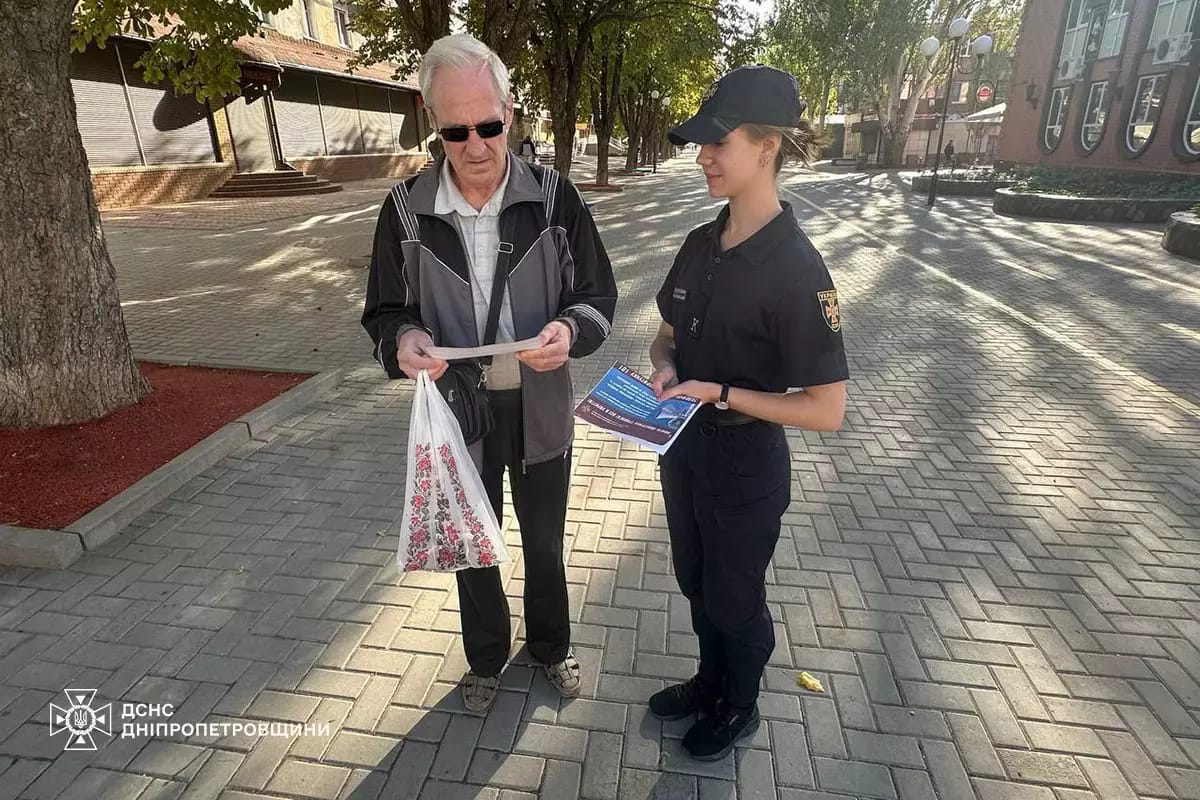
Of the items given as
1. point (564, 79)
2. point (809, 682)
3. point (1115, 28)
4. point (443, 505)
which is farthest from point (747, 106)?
point (1115, 28)

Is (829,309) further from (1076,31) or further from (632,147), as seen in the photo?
(632,147)

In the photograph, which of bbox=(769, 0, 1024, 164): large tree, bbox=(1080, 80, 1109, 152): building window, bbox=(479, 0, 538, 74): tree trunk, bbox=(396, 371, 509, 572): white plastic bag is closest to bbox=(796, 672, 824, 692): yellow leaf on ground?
bbox=(396, 371, 509, 572): white plastic bag

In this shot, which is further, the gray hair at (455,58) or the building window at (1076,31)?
the building window at (1076,31)

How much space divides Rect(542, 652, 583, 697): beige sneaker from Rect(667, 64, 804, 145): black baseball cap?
210cm

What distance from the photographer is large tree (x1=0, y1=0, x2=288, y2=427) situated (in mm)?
4105

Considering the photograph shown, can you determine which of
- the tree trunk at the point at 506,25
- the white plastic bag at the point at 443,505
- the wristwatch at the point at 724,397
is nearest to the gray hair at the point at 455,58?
the white plastic bag at the point at 443,505

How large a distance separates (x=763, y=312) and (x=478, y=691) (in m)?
1.89

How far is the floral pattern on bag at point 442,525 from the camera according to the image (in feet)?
6.91

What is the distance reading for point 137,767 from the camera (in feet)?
7.77

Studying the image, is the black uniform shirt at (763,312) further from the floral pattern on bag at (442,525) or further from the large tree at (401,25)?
the large tree at (401,25)

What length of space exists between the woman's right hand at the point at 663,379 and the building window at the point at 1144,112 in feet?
80.9

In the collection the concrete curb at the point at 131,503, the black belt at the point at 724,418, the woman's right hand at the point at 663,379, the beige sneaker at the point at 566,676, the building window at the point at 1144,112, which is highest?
the building window at the point at 1144,112

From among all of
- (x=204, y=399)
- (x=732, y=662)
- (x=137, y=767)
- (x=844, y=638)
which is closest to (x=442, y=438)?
(x=732, y=662)

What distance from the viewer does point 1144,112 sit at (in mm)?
19828
